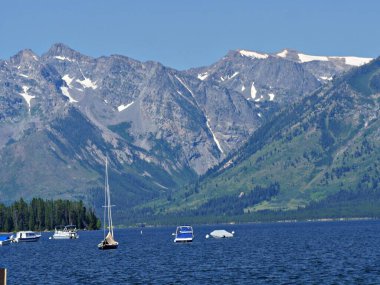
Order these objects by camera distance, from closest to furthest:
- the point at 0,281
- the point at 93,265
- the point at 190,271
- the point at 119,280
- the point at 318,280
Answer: the point at 0,281 < the point at 318,280 < the point at 119,280 < the point at 190,271 < the point at 93,265

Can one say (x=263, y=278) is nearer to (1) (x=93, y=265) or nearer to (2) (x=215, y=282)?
(2) (x=215, y=282)

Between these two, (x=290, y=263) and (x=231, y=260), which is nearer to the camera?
(x=290, y=263)

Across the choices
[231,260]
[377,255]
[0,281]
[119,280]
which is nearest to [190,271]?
[119,280]

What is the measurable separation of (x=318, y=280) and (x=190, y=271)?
1262 inches

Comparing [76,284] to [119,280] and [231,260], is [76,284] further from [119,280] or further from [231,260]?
[231,260]

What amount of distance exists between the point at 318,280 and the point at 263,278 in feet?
34.6

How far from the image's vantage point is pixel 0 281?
245 ft

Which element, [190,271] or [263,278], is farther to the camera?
[190,271]

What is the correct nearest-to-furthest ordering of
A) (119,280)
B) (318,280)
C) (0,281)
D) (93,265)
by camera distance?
(0,281), (318,280), (119,280), (93,265)

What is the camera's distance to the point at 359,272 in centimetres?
15262

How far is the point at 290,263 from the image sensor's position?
175875 mm

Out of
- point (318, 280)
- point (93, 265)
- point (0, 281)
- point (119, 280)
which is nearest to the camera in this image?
point (0, 281)

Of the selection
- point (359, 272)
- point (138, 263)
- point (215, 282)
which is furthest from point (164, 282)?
point (138, 263)

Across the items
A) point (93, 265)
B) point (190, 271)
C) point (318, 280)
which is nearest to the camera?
point (318, 280)
